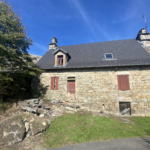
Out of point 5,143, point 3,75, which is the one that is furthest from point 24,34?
point 5,143

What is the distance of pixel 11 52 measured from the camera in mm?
6500

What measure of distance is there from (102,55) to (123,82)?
335cm

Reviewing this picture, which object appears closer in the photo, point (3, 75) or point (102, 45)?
point (3, 75)

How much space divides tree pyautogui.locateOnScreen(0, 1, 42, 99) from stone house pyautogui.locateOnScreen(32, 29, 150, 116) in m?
2.34

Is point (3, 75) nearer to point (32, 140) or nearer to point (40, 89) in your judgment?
point (40, 89)

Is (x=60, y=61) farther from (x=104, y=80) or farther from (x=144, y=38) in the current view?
(x=144, y=38)

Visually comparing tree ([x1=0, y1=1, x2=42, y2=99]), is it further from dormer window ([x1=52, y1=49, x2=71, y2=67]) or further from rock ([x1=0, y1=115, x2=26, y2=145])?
rock ([x1=0, y1=115, x2=26, y2=145])

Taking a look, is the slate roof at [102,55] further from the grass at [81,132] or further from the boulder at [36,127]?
the boulder at [36,127]

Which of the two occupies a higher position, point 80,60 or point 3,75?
point 80,60

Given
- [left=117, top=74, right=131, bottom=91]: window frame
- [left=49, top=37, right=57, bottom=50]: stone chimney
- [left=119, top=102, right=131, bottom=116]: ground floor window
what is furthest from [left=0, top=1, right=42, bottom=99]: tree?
[left=119, top=102, right=131, bottom=116]: ground floor window

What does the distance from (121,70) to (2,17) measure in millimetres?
9278

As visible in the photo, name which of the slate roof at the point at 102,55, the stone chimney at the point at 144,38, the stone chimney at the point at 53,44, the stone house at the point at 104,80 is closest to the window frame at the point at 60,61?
the stone house at the point at 104,80

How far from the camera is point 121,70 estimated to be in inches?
335

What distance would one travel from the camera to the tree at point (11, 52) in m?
6.45
